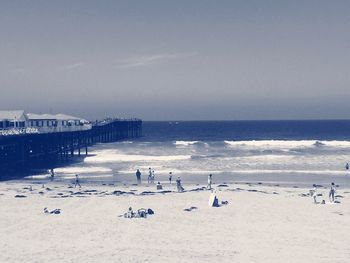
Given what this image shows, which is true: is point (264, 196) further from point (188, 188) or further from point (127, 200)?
point (127, 200)

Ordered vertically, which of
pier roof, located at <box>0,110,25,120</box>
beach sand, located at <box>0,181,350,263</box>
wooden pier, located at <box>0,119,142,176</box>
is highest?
pier roof, located at <box>0,110,25,120</box>

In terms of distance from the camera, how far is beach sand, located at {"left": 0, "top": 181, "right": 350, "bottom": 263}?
15.3 metres

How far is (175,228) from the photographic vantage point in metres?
18.7

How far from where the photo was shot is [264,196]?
26281mm

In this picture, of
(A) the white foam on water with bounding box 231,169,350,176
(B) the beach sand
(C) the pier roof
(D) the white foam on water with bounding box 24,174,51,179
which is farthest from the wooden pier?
(A) the white foam on water with bounding box 231,169,350,176

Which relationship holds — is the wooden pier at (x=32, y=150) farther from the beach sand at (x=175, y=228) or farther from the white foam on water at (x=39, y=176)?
the beach sand at (x=175, y=228)

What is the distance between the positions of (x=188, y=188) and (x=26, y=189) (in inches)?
391

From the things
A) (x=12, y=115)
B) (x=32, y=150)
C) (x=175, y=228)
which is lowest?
(x=175, y=228)

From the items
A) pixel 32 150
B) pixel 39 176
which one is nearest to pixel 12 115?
pixel 32 150

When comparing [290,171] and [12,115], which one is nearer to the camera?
[290,171]

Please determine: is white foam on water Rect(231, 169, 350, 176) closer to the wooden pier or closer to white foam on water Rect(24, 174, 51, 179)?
white foam on water Rect(24, 174, 51, 179)

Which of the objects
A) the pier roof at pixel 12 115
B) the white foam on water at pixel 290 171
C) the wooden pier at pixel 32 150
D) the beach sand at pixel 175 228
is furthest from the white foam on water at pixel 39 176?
the white foam on water at pixel 290 171

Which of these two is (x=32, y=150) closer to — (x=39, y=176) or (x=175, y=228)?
(x=39, y=176)

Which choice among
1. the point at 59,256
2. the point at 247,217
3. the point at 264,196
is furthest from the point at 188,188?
the point at 59,256
